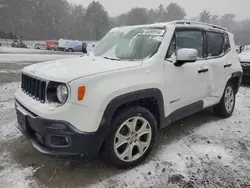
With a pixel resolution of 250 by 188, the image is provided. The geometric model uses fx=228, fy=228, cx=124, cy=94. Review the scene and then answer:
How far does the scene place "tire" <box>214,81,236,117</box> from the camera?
452 centimetres

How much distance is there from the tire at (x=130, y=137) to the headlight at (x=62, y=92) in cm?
60

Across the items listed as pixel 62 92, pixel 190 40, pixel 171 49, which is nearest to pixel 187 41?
pixel 190 40

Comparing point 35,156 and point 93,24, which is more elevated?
Answer: point 93,24

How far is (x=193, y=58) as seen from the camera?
9.75 ft

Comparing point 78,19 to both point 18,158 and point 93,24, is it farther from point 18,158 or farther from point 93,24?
point 18,158

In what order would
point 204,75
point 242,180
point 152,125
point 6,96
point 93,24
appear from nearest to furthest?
point 242,180 < point 152,125 < point 204,75 < point 6,96 < point 93,24

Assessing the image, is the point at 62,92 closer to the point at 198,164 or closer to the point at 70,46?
the point at 198,164

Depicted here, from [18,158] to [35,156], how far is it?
0.73 ft

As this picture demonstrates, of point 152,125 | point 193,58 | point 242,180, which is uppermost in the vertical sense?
point 193,58

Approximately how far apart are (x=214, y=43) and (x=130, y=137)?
258cm

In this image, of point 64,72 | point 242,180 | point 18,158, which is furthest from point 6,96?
point 242,180

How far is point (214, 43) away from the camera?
421cm

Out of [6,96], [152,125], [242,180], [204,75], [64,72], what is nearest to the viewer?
[64,72]

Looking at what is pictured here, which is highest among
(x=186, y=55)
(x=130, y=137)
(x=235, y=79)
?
(x=186, y=55)
